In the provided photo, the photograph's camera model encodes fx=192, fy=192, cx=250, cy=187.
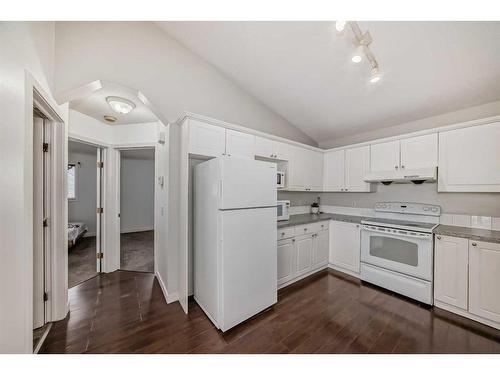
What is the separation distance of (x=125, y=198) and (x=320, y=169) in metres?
5.97

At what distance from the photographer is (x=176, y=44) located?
2.39 meters

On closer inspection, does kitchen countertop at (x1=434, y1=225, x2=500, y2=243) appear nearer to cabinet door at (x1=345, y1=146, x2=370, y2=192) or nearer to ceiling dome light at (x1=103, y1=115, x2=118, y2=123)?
cabinet door at (x1=345, y1=146, x2=370, y2=192)

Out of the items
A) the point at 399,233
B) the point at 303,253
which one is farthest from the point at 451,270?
the point at 303,253

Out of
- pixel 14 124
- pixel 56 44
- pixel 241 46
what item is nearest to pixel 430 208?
pixel 241 46

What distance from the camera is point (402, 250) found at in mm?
2422

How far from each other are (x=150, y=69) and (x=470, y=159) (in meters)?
3.85

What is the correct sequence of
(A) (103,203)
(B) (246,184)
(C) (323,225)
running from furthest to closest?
(C) (323,225), (A) (103,203), (B) (246,184)

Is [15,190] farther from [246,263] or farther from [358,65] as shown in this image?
[358,65]

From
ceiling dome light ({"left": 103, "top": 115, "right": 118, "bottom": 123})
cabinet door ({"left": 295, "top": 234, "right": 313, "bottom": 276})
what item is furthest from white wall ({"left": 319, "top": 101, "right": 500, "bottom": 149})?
ceiling dome light ({"left": 103, "top": 115, "right": 118, "bottom": 123})

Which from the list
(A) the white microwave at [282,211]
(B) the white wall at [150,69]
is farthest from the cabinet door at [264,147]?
(A) the white microwave at [282,211]

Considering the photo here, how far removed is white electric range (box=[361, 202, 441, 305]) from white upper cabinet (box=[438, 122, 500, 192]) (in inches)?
18.6

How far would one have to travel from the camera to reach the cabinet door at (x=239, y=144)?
2.40 m

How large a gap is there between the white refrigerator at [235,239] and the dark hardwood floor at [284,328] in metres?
0.18

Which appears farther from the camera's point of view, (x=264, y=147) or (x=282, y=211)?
(x=282, y=211)
